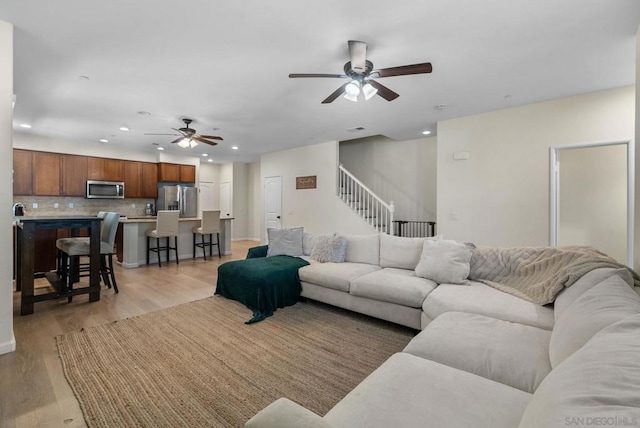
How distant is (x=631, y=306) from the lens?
1.25 metres

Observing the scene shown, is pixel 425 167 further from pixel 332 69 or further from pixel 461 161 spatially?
pixel 332 69

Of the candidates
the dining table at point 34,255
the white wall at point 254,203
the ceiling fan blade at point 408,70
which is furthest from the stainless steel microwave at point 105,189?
the ceiling fan blade at point 408,70

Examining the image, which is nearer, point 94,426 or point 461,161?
point 94,426

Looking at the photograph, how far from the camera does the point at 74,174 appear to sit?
635 centimetres

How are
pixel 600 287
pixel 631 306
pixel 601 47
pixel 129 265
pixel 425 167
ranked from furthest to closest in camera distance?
pixel 425 167 → pixel 129 265 → pixel 601 47 → pixel 600 287 → pixel 631 306

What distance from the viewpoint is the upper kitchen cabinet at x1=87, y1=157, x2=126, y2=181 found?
656cm

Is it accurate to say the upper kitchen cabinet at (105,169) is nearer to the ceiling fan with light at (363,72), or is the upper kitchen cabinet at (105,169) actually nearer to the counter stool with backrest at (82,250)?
the counter stool with backrest at (82,250)

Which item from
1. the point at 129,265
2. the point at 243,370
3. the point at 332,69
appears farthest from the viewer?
the point at 129,265

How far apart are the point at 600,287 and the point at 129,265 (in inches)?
254

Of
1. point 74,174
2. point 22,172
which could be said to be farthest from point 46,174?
point 74,174

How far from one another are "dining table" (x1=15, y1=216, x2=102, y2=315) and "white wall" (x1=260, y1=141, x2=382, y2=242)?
13.6ft

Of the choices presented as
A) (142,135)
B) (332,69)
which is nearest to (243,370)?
(332,69)

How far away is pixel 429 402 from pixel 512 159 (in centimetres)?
412

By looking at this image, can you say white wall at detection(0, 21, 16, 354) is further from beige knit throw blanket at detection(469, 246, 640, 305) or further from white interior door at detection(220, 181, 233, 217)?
white interior door at detection(220, 181, 233, 217)
